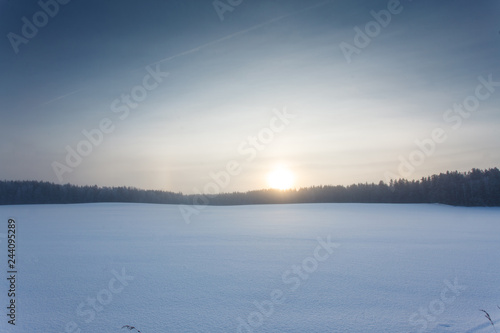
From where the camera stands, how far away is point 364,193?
58219 millimetres

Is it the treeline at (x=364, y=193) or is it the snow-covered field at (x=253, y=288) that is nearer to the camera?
the snow-covered field at (x=253, y=288)

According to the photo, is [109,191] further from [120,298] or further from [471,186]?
[471,186]

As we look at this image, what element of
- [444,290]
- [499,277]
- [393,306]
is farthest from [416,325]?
[499,277]

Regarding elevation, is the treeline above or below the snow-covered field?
above

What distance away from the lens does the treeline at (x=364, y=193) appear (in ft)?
138

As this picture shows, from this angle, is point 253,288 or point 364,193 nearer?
point 253,288

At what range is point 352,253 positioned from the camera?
346 inches

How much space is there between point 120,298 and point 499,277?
319 inches

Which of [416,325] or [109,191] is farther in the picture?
[109,191]

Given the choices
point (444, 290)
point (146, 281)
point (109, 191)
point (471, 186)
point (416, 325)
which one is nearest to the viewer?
point (416, 325)

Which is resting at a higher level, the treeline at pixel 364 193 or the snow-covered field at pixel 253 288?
the treeline at pixel 364 193

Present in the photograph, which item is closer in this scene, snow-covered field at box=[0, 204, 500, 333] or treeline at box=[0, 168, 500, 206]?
snow-covered field at box=[0, 204, 500, 333]

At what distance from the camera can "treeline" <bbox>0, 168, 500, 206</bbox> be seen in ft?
138

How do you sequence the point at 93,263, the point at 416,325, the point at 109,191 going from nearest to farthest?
the point at 416,325 → the point at 93,263 → the point at 109,191
